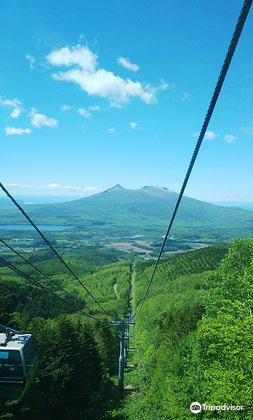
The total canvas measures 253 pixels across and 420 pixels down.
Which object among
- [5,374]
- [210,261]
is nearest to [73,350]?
[5,374]

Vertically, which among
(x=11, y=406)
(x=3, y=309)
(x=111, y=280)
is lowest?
(x=111, y=280)

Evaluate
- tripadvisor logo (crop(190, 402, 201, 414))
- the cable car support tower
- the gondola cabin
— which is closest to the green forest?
tripadvisor logo (crop(190, 402, 201, 414))

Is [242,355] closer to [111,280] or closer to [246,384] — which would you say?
[246,384]

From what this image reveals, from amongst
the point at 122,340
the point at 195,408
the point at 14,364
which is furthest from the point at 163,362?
the point at 14,364

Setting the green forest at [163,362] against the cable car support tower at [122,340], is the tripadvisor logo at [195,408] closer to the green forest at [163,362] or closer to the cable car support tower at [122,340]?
the green forest at [163,362]

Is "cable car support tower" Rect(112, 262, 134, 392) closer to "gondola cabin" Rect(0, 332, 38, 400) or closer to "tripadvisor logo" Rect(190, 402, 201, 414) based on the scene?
"tripadvisor logo" Rect(190, 402, 201, 414)

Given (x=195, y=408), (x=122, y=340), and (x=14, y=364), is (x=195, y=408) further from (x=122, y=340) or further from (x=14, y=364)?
(x=122, y=340)

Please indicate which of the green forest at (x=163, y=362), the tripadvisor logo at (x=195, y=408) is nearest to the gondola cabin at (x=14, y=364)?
the green forest at (x=163, y=362)

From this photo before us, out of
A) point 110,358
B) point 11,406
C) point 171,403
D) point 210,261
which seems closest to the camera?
point 171,403
